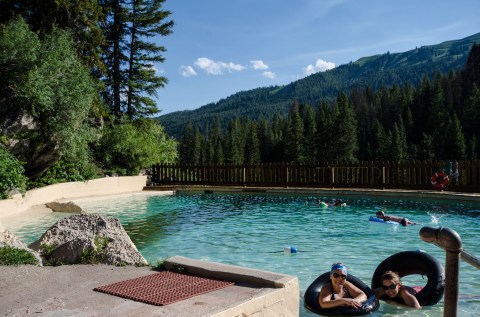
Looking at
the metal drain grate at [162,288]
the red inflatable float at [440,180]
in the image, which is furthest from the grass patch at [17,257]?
the red inflatable float at [440,180]

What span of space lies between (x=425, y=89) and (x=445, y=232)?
9544 centimetres

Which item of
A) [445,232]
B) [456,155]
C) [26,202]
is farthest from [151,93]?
[456,155]

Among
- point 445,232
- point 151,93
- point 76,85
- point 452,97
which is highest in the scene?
point 452,97

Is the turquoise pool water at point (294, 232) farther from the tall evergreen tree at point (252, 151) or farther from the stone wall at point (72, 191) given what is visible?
the tall evergreen tree at point (252, 151)

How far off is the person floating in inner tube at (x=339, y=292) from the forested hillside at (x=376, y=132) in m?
65.9

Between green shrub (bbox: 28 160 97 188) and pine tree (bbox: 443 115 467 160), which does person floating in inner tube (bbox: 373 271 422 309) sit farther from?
pine tree (bbox: 443 115 467 160)

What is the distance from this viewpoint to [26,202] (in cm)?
1416

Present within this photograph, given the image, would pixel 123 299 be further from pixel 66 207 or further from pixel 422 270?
pixel 66 207

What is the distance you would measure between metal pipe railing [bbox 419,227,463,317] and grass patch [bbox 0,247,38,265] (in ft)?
17.9

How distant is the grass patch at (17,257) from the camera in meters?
5.88

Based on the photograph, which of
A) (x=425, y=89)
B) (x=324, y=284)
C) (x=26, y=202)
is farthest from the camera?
(x=425, y=89)

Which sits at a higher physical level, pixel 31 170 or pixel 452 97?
pixel 452 97

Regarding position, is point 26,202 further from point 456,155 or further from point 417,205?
point 456,155

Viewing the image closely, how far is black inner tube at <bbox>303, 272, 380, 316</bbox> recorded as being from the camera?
206 inches
